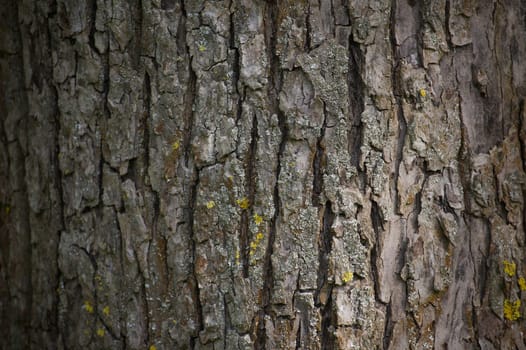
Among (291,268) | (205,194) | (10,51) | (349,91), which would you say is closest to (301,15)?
(349,91)

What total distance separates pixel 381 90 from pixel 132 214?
30.8 inches

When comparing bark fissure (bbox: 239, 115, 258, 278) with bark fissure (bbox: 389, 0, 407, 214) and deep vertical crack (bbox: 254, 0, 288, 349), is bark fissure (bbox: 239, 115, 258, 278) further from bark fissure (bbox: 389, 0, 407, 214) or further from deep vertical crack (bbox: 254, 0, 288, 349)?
bark fissure (bbox: 389, 0, 407, 214)

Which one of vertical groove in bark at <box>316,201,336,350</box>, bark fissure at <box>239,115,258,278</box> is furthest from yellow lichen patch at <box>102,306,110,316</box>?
vertical groove in bark at <box>316,201,336,350</box>

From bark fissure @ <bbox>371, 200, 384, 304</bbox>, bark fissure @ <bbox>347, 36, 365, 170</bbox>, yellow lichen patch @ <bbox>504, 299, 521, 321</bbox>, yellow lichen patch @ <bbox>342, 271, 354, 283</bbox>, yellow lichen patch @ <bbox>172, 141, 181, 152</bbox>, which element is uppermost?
bark fissure @ <bbox>347, 36, 365, 170</bbox>

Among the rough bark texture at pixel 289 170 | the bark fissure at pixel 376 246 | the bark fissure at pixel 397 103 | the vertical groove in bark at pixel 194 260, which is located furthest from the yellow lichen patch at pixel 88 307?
the bark fissure at pixel 397 103

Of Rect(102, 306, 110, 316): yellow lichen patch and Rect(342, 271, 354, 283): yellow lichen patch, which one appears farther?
Rect(102, 306, 110, 316): yellow lichen patch

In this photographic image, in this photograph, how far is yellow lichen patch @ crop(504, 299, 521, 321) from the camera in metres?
1.75

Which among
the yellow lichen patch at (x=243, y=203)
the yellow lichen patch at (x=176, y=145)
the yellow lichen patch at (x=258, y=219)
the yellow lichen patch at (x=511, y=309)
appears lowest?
the yellow lichen patch at (x=511, y=309)

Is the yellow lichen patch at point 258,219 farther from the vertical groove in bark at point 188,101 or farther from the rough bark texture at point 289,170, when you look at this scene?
the vertical groove in bark at point 188,101

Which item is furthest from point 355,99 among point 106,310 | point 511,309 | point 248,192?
point 106,310

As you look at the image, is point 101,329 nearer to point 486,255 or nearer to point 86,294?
point 86,294

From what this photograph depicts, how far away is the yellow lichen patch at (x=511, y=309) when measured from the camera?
1.75m

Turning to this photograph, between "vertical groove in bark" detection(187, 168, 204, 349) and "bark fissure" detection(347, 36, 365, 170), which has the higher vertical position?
"bark fissure" detection(347, 36, 365, 170)

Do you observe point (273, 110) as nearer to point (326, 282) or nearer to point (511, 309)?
point (326, 282)
